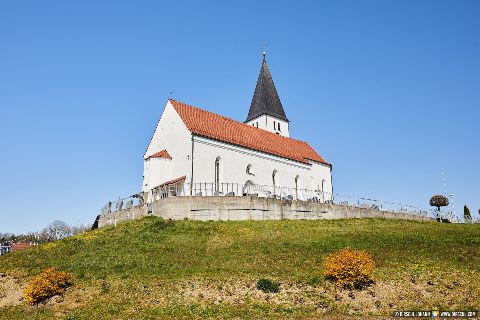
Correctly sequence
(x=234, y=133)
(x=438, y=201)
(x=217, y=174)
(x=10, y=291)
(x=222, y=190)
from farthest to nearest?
(x=438, y=201) → (x=234, y=133) → (x=217, y=174) → (x=222, y=190) → (x=10, y=291)

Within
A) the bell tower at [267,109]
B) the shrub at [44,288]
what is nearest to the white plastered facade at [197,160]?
the bell tower at [267,109]

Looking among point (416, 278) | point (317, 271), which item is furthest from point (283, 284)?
point (416, 278)

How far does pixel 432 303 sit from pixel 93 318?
14.5 metres

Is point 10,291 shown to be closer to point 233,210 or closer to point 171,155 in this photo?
point 233,210

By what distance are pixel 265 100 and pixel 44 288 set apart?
50458mm

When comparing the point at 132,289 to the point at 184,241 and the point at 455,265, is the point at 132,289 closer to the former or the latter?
the point at 184,241

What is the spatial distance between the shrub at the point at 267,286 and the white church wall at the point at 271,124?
46.1m

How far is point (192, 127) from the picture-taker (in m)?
43.8

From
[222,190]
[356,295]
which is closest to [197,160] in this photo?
[222,190]

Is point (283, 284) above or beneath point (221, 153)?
beneath

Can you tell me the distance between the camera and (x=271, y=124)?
67.1 m

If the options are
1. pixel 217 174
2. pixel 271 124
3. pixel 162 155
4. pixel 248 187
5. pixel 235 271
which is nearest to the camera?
pixel 235 271

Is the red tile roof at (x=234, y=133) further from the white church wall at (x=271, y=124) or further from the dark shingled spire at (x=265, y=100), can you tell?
the dark shingled spire at (x=265, y=100)

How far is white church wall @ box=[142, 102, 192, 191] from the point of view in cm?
4310
